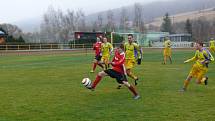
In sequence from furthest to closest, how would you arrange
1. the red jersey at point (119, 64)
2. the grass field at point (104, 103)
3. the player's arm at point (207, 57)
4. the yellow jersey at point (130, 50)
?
the yellow jersey at point (130, 50)
the player's arm at point (207, 57)
the red jersey at point (119, 64)
the grass field at point (104, 103)

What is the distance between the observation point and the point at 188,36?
11625 centimetres

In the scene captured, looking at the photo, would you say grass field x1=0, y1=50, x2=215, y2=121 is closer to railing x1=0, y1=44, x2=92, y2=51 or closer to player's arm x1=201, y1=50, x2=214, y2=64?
player's arm x1=201, y1=50, x2=214, y2=64

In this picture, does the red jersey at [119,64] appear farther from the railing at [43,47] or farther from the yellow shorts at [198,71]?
the railing at [43,47]

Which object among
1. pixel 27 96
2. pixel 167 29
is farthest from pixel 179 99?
pixel 167 29

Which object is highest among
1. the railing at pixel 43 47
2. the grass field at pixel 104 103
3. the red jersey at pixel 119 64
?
the red jersey at pixel 119 64

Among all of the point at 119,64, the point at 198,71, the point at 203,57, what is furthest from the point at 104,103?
the point at 203,57

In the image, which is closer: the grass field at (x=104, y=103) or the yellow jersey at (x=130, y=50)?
the grass field at (x=104, y=103)

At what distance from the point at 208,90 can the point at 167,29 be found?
424ft

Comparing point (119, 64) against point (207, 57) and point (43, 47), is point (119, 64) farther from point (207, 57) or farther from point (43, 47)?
point (43, 47)

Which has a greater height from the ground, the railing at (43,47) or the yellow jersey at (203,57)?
the yellow jersey at (203,57)

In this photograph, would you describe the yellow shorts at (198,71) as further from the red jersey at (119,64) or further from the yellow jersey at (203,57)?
the red jersey at (119,64)

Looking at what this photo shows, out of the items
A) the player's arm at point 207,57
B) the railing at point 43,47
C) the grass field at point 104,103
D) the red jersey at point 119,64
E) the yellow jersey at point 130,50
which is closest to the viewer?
the grass field at point 104,103

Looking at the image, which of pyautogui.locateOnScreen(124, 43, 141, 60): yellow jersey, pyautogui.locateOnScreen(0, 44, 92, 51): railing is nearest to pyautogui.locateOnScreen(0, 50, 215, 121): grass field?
pyautogui.locateOnScreen(124, 43, 141, 60): yellow jersey

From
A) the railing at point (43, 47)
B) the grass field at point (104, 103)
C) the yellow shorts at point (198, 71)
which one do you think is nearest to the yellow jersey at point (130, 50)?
the grass field at point (104, 103)
